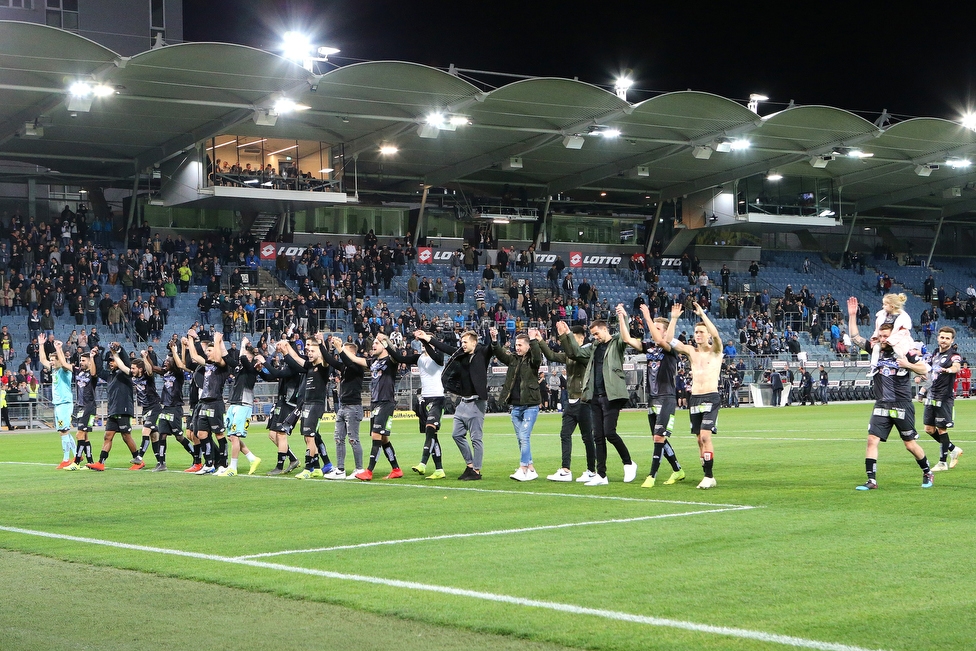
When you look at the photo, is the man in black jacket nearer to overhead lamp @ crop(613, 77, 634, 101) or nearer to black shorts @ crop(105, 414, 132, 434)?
black shorts @ crop(105, 414, 132, 434)

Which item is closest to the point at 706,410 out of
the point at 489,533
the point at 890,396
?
the point at 890,396

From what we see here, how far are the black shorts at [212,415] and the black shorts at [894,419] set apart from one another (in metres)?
9.95

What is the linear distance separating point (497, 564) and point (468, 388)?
289 inches

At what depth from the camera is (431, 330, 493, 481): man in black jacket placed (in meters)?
15.9

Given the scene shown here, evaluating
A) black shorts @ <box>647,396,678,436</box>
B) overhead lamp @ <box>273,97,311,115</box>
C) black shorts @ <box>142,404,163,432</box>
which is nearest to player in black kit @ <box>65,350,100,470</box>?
black shorts @ <box>142,404,163,432</box>

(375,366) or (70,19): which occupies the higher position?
(70,19)

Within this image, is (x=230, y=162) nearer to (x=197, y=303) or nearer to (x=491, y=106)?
(x=197, y=303)

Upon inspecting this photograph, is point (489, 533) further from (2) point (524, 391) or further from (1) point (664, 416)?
(2) point (524, 391)

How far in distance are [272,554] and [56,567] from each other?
1731mm

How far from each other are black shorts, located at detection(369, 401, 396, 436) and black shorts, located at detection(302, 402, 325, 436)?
2.62ft

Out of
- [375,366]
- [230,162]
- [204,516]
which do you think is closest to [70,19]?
[230,162]

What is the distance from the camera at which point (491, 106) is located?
4316 centimetres

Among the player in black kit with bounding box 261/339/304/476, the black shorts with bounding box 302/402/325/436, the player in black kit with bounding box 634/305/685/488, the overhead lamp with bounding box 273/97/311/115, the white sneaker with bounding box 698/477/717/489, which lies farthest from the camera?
the overhead lamp with bounding box 273/97/311/115

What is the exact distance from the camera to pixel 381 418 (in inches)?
645
